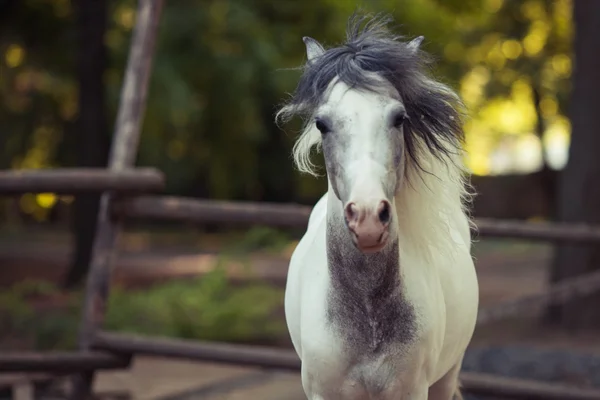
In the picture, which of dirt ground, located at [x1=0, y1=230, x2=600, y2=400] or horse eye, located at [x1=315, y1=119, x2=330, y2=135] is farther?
dirt ground, located at [x1=0, y1=230, x2=600, y2=400]

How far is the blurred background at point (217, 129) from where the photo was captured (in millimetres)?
8102

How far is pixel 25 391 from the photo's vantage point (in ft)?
16.8

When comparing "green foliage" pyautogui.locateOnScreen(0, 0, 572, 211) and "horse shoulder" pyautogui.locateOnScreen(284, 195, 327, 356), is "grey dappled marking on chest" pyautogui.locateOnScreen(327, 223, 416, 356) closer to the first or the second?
"horse shoulder" pyautogui.locateOnScreen(284, 195, 327, 356)

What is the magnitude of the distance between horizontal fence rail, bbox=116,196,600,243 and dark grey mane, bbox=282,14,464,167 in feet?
7.32

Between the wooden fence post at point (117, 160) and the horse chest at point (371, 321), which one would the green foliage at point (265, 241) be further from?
the horse chest at point (371, 321)

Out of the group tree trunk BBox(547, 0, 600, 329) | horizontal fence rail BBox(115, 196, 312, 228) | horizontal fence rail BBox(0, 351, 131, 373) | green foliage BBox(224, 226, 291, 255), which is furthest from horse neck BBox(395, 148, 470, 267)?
tree trunk BBox(547, 0, 600, 329)

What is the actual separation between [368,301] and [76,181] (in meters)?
2.75

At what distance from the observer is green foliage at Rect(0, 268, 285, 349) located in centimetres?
766

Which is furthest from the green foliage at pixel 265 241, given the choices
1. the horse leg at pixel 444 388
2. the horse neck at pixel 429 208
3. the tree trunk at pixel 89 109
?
the horse neck at pixel 429 208

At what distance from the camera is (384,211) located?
2.20 meters

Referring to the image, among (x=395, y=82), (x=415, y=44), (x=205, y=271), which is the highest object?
(x=415, y=44)

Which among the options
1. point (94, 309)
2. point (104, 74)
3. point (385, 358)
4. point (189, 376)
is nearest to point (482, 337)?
point (189, 376)

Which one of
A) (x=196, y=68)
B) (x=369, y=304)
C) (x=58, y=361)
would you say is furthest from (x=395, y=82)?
(x=196, y=68)

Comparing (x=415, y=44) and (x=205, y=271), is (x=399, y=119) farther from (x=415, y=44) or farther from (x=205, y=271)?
(x=205, y=271)
